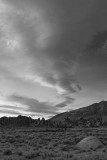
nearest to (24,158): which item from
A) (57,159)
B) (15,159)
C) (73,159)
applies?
(15,159)

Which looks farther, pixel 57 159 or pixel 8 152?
pixel 8 152

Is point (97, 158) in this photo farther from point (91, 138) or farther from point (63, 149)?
point (91, 138)

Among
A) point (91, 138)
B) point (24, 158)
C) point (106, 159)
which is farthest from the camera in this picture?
point (91, 138)

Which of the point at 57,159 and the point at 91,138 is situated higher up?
the point at 91,138

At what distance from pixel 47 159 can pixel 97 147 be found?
9.68 meters

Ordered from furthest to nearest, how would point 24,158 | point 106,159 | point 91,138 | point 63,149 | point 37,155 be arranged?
point 91,138 < point 63,149 < point 37,155 < point 24,158 < point 106,159

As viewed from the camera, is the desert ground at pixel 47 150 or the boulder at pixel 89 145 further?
the boulder at pixel 89 145

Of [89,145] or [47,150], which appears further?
[89,145]

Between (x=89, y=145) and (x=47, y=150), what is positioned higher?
(x=89, y=145)

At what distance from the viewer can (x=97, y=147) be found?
27734 millimetres

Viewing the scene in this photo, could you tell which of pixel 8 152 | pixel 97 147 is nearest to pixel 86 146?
pixel 97 147

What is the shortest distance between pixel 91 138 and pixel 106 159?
36.2 ft

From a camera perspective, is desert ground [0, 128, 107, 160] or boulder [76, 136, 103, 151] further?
boulder [76, 136, 103, 151]

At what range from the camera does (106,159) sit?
19.4 metres
